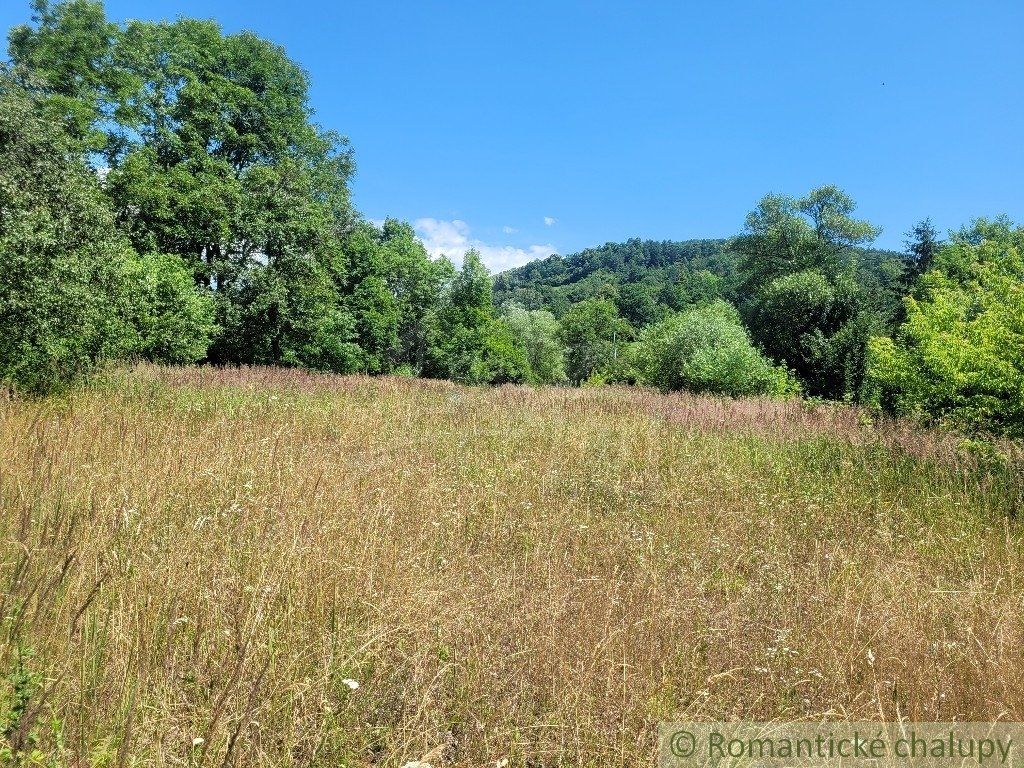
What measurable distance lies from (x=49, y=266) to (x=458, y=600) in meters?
8.39

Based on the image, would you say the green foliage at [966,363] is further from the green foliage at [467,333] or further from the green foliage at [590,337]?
the green foliage at [590,337]

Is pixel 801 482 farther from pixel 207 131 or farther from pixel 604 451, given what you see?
pixel 207 131

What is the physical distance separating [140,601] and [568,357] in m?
58.9

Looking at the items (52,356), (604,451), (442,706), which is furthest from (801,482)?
(52,356)

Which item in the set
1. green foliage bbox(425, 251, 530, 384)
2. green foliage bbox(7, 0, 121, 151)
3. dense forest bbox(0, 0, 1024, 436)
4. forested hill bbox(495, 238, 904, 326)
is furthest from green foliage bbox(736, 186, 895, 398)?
green foliage bbox(7, 0, 121, 151)

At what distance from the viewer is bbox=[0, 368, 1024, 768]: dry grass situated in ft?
6.06

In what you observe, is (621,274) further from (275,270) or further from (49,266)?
(49,266)

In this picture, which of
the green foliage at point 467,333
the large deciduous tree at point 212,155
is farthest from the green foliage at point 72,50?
the green foliage at point 467,333

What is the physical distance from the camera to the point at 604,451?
668 centimetres

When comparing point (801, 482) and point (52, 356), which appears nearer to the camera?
point (801, 482)

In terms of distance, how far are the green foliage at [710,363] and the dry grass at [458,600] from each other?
11680mm

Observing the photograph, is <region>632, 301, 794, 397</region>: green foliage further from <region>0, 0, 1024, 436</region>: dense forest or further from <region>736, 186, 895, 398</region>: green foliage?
<region>736, 186, 895, 398</region>: green foliage

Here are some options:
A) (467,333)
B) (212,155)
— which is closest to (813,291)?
(467,333)

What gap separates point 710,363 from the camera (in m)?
17.6
